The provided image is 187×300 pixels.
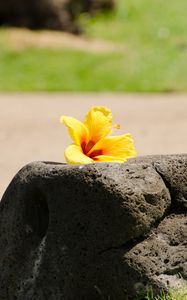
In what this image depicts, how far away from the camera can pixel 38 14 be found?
18.5m

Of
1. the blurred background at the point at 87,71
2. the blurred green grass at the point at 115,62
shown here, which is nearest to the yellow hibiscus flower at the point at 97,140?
the blurred background at the point at 87,71

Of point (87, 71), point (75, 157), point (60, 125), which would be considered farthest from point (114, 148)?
point (87, 71)

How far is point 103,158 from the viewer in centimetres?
422

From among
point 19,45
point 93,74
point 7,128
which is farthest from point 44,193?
point 19,45

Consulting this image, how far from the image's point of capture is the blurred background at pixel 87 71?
1020cm

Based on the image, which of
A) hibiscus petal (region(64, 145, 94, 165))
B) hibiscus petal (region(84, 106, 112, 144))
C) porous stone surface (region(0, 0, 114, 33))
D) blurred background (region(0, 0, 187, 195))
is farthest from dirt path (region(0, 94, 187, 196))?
porous stone surface (region(0, 0, 114, 33))

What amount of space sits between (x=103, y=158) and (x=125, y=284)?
23.4 inches

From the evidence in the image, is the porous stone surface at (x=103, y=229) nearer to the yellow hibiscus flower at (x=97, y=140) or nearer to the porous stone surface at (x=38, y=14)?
the yellow hibiscus flower at (x=97, y=140)

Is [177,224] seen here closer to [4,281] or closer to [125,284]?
[125,284]

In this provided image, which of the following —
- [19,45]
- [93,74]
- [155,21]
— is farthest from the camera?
[155,21]

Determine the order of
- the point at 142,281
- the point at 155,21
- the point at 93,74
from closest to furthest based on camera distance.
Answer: the point at 142,281 < the point at 93,74 < the point at 155,21

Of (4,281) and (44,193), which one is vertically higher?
(44,193)

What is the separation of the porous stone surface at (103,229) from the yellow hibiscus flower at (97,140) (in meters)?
0.19

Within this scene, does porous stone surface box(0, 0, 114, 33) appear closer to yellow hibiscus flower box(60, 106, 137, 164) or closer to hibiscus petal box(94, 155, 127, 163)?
yellow hibiscus flower box(60, 106, 137, 164)
